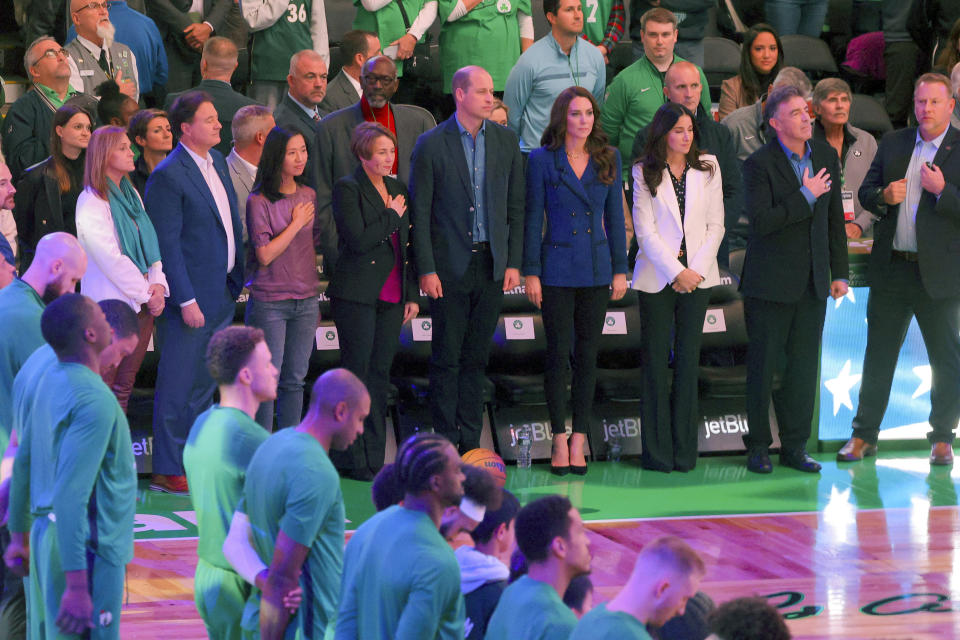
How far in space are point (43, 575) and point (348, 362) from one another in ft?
10.7

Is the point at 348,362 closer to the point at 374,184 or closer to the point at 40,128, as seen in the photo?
the point at 374,184

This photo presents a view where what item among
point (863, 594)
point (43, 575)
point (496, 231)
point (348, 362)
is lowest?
point (863, 594)

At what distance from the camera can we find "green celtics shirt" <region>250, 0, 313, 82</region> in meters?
9.49

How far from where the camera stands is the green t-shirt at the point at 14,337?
15.8 ft

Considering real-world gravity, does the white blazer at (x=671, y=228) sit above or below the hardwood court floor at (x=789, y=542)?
above

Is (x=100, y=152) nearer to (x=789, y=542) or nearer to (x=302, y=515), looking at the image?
(x=302, y=515)

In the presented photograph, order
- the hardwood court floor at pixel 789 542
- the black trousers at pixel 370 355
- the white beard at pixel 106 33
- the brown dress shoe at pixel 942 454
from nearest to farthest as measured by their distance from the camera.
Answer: the hardwood court floor at pixel 789 542 < the black trousers at pixel 370 355 < the brown dress shoe at pixel 942 454 < the white beard at pixel 106 33

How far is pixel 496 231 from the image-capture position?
24.8ft

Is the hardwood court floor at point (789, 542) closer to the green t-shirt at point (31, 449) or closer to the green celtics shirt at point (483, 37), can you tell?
the green t-shirt at point (31, 449)

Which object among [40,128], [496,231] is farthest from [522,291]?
[40,128]

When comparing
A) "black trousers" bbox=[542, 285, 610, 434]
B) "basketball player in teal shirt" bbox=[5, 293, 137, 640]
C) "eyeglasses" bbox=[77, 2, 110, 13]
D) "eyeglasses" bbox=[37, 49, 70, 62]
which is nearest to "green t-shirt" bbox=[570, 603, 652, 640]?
"basketball player in teal shirt" bbox=[5, 293, 137, 640]

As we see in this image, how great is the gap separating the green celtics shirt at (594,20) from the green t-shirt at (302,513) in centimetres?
665

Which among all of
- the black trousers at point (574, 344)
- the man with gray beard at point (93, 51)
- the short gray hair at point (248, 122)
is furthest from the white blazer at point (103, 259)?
the black trousers at point (574, 344)

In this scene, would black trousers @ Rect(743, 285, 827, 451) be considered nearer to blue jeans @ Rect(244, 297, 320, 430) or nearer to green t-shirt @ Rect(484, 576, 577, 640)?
blue jeans @ Rect(244, 297, 320, 430)
